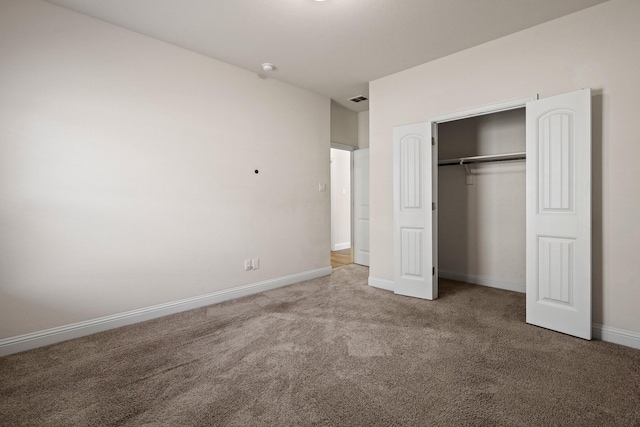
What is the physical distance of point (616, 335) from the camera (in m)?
2.42

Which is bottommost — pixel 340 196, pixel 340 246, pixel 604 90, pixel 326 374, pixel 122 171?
pixel 326 374

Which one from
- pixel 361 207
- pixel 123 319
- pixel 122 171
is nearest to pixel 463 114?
pixel 361 207

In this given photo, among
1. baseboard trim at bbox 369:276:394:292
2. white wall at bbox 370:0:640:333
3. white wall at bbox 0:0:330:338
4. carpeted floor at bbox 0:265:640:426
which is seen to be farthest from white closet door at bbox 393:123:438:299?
white wall at bbox 0:0:330:338

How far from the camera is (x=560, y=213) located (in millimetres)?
2562

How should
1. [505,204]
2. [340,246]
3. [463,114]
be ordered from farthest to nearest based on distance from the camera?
[340,246] → [505,204] → [463,114]

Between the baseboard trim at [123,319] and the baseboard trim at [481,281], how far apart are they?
7.84ft

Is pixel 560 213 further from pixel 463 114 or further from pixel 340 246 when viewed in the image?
pixel 340 246

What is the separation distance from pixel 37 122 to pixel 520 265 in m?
5.20

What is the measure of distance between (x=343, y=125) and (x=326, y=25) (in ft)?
8.23

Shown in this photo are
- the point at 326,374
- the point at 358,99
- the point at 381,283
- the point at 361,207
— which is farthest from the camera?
the point at 361,207

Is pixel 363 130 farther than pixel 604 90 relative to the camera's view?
Yes

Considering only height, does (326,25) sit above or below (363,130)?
above

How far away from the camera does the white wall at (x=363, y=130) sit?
17.7 feet

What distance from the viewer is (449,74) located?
3393 millimetres
